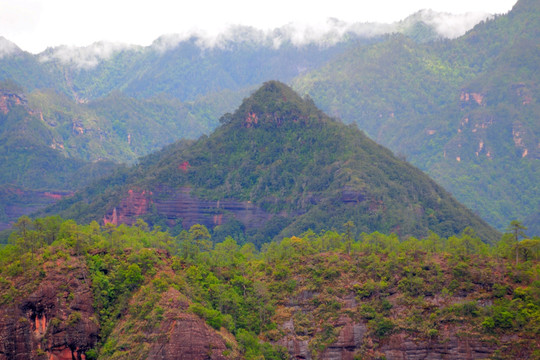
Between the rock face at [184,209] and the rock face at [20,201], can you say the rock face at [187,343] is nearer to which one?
the rock face at [184,209]

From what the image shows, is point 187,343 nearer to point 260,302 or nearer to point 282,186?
point 260,302

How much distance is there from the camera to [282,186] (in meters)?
156

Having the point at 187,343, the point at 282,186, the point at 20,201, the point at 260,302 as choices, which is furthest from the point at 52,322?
the point at 20,201

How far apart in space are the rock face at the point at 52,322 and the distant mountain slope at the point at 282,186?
56.6m

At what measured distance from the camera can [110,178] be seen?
191 m

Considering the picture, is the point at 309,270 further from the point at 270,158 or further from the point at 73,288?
the point at 270,158

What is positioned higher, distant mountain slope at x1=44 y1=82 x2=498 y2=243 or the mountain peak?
the mountain peak

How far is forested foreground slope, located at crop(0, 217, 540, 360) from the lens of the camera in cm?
8619

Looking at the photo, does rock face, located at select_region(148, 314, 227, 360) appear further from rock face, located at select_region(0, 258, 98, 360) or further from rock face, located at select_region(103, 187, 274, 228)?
rock face, located at select_region(103, 187, 274, 228)

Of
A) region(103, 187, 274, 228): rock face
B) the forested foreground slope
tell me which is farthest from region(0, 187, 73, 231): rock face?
the forested foreground slope

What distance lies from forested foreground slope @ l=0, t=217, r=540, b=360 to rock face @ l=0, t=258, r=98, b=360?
0.10 metres

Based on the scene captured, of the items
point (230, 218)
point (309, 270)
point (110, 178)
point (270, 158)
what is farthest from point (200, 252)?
point (110, 178)

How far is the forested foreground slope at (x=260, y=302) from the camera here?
86.2m

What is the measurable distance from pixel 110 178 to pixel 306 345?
350ft
